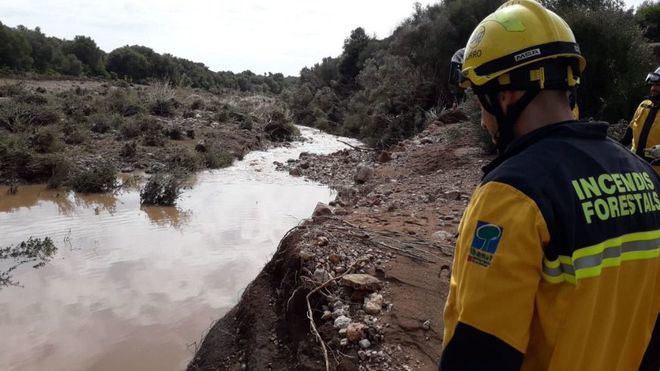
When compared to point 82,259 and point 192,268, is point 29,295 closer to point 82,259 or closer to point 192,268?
point 82,259

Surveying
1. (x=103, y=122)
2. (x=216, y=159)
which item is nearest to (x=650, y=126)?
(x=216, y=159)

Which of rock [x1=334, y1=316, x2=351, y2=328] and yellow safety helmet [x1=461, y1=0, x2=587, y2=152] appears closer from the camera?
yellow safety helmet [x1=461, y1=0, x2=587, y2=152]

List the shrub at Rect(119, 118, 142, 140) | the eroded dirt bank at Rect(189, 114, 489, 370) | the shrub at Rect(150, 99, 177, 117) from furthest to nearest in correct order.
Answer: the shrub at Rect(150, 99, 177, 117), the shrub at Rect(119, 118, 142, 140), the eroded dirt bank at Rect(189, 114, 489, 370)

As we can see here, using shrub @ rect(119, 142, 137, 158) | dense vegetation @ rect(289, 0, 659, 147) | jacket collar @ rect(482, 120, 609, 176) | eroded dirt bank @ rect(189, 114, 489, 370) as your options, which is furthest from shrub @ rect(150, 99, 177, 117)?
jacket collar @ rect(482, 120, 609, 176)

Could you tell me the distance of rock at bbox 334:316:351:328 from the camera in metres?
3.23

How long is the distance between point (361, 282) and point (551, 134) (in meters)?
2.58

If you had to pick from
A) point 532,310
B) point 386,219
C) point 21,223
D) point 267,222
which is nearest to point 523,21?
point 532,310

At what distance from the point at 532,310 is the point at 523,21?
2.51 ft

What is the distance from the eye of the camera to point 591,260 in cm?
105

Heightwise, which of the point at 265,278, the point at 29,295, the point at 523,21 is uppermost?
the point at 523,21

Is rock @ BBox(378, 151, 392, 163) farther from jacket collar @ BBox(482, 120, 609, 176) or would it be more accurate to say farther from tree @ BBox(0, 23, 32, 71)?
tree @ BBox(0, 23, 32, 71)

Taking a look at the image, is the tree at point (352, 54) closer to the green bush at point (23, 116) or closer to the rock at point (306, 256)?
the green bush at point (23, 116)

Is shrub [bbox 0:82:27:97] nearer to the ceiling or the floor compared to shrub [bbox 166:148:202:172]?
nearer to the ceiling

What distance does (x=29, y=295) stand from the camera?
520 centimetres
